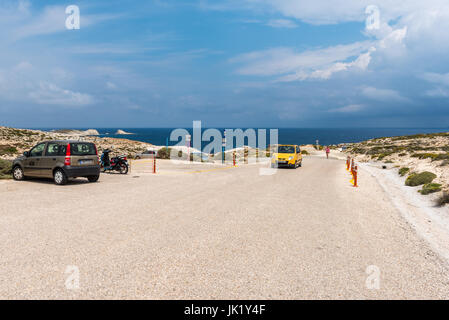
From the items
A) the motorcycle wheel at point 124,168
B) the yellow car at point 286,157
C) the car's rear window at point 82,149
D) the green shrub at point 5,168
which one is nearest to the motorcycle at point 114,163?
the motorcycle wheel at point 124,168

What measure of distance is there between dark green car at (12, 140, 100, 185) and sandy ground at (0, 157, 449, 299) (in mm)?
2480

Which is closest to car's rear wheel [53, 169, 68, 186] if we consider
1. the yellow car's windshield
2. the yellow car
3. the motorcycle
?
the motorcycle

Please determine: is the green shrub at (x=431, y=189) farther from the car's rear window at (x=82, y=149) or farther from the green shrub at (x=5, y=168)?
the green shrub at (x=5, y=168)

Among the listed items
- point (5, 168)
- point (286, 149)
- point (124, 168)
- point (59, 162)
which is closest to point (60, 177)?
point (59, 162)

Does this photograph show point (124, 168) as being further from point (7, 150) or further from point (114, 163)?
point (7, 150)

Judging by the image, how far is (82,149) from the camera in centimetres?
1439

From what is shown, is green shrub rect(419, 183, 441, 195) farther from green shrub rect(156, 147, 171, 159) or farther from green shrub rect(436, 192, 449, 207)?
green shrub rect(156, 147, 171, 159)

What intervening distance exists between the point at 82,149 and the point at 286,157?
1533 centimetres

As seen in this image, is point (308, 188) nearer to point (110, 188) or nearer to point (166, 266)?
point (110, 188)

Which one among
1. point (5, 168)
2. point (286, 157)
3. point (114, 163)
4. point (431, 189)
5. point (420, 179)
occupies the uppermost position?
point (286, 157)
